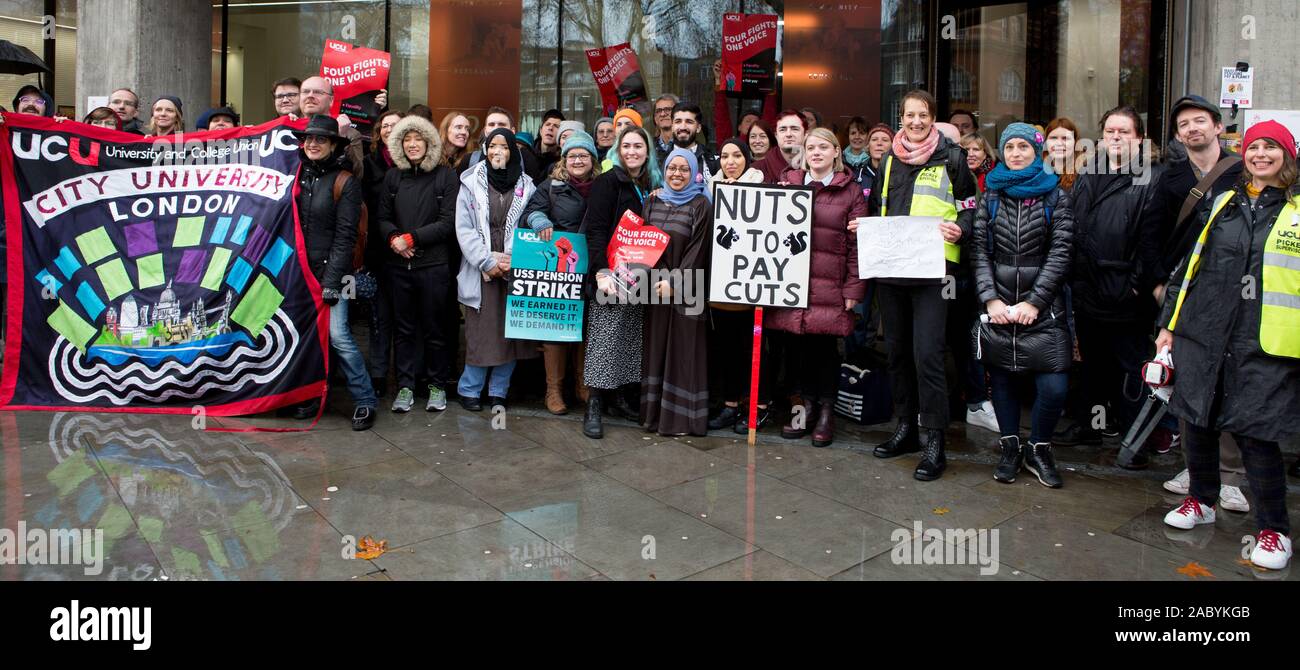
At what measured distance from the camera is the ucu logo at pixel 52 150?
21.1ft

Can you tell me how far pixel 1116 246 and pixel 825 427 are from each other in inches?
83.0

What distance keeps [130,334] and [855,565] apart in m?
5.02

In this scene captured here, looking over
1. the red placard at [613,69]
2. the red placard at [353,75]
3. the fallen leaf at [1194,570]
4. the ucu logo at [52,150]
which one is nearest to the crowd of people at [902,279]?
the fallen leaf at [1194,570]

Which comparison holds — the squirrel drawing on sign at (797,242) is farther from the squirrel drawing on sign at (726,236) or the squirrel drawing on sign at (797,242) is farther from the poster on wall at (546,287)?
the poster on wall at (546,287)

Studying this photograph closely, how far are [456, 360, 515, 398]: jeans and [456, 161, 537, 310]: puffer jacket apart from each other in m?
0.50

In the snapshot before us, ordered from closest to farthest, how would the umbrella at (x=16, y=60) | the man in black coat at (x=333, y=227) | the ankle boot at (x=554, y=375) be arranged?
the man in black coat at (x=333, y=227) < the ankle boot at (x=554, y=375) < the umbrella at (x=16, y=60)

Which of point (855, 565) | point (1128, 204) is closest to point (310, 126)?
point (855, 565)

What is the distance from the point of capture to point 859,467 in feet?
19.0

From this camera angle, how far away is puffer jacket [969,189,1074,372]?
205 inches

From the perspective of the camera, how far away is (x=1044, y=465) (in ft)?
17.9

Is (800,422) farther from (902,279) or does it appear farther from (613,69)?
(613,69)

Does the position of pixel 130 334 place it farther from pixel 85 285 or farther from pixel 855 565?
pixel 855 565

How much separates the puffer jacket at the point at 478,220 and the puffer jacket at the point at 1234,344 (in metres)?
4.21

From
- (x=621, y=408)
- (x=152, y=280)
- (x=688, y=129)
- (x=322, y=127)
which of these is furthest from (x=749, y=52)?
(x=152, y=280)
